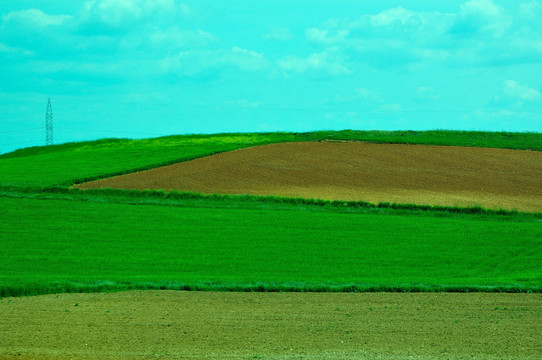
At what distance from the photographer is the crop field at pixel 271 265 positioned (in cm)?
1280

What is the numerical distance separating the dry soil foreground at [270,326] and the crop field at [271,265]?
57 millimetres

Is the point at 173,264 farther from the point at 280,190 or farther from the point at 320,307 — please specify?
the point at 280,190

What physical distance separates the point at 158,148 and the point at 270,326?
4531 centimetres

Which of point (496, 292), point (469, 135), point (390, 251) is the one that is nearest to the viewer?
point (496, 292)

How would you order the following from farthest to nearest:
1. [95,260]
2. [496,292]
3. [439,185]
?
[439,185]
[95,260]
[496,292]

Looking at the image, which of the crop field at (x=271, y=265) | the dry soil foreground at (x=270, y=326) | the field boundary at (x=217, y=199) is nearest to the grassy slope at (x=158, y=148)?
the crop field at (x=271, y=265)

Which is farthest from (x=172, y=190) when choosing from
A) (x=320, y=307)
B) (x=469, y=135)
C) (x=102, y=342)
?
(x=469, y=135)

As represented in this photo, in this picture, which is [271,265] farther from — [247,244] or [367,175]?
[367,175]

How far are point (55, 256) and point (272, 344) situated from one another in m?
12.4

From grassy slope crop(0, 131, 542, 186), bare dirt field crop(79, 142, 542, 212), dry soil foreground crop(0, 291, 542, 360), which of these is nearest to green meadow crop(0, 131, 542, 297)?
dry soil foreground crop(0, 291, 542, 360)

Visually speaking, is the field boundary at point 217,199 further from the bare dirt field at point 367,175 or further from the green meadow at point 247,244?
the bare dirt field at point 367,175

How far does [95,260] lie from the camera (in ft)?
71.9

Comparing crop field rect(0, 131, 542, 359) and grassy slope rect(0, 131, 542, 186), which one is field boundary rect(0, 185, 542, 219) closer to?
crop field rect(0, 131, 542, 359)

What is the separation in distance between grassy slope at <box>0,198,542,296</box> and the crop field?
85 mm
